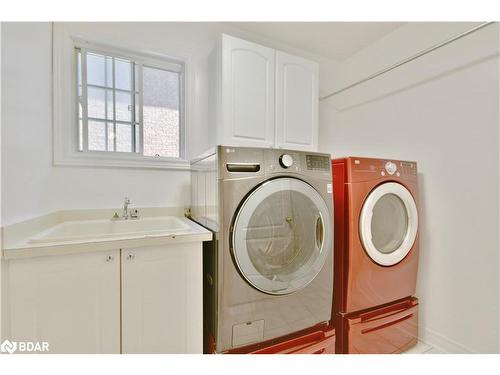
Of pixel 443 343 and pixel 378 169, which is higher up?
pixel 378 169

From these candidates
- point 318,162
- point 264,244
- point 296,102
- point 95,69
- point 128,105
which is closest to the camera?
point 264,244

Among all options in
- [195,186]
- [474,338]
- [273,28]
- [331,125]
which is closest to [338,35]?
[273,28]

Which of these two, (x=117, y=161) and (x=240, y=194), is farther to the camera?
(x=117, y=161)

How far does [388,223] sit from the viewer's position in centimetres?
161

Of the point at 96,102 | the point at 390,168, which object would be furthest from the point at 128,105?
the point at 390,168

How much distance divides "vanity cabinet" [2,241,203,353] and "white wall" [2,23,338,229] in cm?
30

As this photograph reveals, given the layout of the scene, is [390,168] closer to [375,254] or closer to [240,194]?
[375,254]

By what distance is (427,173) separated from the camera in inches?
68.0

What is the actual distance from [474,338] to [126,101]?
9.61 feet

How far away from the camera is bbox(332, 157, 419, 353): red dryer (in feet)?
4.65

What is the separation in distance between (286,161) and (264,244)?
460 mm

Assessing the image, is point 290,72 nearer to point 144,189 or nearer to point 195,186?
point 195,186

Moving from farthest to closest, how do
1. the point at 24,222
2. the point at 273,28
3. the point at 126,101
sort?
1. the point at 273,28
2. the point at 126,101
3. the point at 24,222

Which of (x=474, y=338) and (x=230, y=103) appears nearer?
(x=474, y=338)
